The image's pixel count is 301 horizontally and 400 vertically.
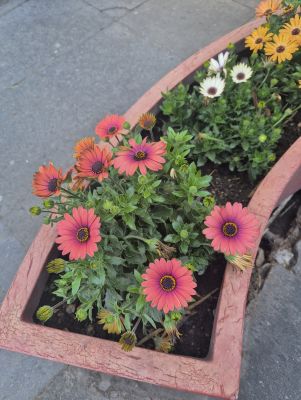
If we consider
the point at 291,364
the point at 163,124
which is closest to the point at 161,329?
the point at 291,364

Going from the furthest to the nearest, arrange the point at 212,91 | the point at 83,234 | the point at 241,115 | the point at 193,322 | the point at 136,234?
the point at 241,115
the point at 212,91
the point at 193,322
the point at 136,234
the point at 83,234

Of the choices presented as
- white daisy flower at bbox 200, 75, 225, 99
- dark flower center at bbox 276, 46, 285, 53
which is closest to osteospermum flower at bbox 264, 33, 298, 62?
dark flower center at bbox 276, 46, 285, 53

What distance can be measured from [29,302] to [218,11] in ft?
8.22

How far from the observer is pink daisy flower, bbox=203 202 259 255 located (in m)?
1.05

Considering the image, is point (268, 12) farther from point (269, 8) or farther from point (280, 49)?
point (280, 49)

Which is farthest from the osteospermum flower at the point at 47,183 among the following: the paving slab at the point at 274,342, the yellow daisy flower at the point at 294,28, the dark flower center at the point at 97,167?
the yellow daisy flower at the point at 294,28

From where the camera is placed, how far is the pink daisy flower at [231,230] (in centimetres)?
105

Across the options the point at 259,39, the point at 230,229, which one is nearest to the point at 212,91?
the point at 259,39

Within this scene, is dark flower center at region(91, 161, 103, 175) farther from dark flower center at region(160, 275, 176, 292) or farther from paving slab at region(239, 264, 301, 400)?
paving slab at region(239, 264, 301, 400)

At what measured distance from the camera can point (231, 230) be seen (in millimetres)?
1079

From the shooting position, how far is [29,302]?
1.37 metres

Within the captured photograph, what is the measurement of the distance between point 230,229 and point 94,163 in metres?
0.44

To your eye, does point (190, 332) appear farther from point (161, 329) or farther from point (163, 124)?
point (163, 124)

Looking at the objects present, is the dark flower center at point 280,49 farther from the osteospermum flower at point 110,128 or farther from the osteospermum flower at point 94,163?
the osteospermum flower at point 94,163
